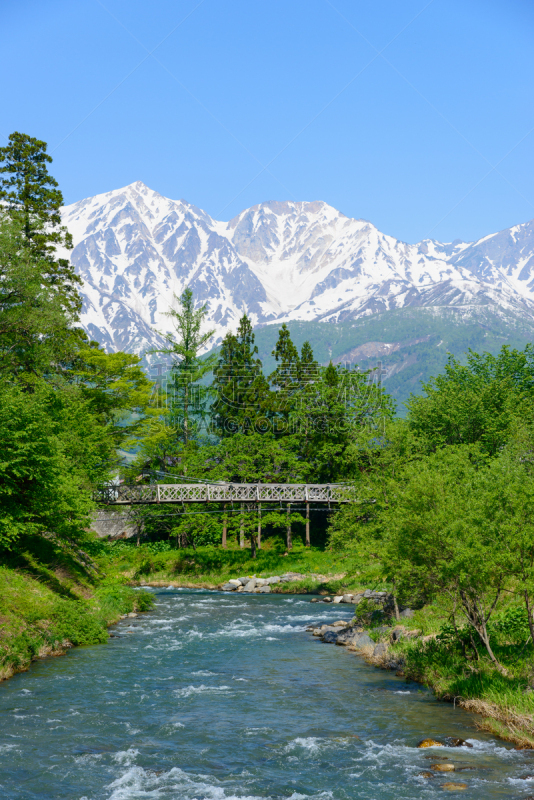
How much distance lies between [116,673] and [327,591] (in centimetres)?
2104

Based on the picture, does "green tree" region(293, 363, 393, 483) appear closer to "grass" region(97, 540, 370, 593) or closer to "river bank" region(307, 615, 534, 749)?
"grass" region(97, 540, 370, 593)

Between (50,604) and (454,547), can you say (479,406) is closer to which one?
(454,547)

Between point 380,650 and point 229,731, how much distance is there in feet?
25.5

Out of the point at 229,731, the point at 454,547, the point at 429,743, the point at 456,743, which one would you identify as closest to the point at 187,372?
the point at 454,547

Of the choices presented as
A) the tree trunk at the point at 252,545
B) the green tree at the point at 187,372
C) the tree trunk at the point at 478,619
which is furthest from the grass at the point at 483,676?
the green tree at the point at 187,372

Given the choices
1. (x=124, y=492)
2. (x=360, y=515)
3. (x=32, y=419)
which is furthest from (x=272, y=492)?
(x=32, y=419)

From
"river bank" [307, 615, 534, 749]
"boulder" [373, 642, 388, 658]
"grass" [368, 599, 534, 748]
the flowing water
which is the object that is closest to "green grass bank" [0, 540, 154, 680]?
the flowing water

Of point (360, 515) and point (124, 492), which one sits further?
point (124, 492)

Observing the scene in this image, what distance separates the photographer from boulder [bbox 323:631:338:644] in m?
22.7

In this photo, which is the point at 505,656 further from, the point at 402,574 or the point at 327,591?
the point at 327,591

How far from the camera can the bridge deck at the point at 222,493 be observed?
4212 centimetres

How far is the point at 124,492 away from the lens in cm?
4272

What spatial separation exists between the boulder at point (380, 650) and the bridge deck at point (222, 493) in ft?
71.5

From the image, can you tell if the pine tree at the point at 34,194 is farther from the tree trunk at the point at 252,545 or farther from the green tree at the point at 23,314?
the tree trunk at the point at 252,545
